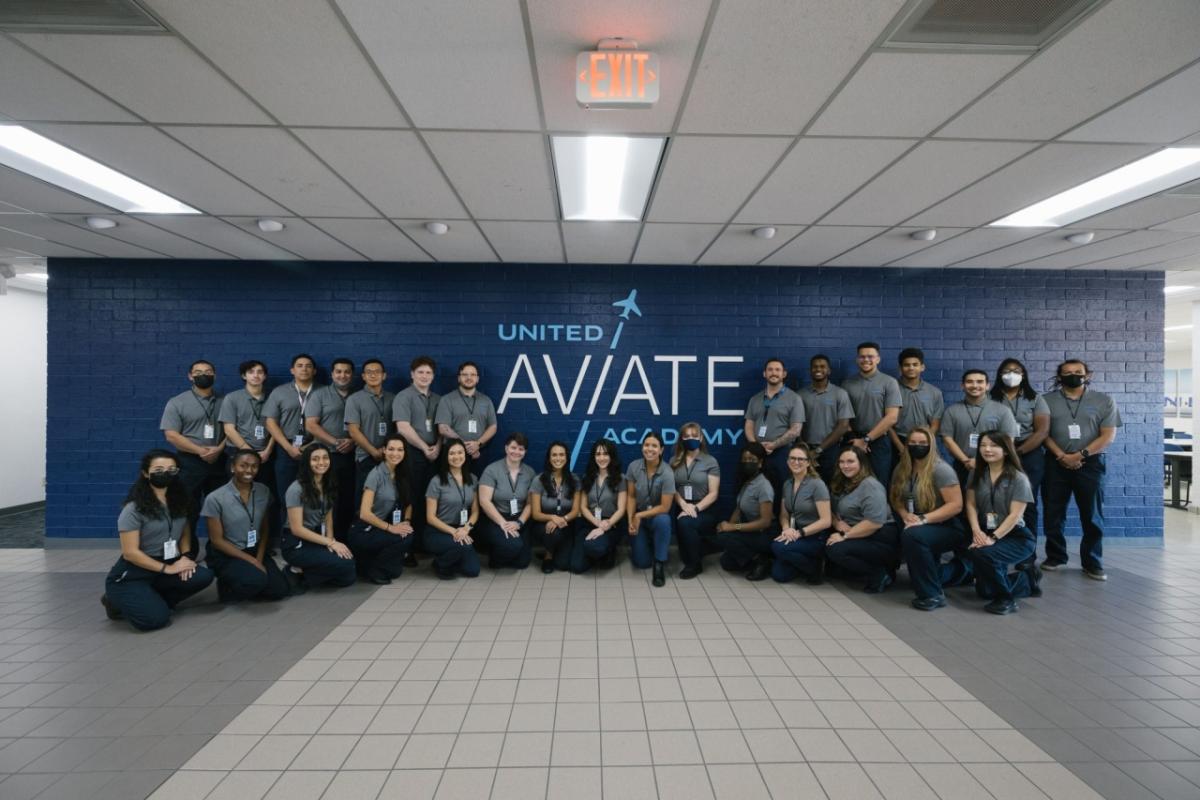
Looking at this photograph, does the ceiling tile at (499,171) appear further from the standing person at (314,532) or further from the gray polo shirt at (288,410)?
the gray polo shirt at (288,410)

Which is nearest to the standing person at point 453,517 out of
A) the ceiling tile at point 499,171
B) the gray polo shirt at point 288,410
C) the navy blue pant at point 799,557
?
the gray polo shirt at point 288,410

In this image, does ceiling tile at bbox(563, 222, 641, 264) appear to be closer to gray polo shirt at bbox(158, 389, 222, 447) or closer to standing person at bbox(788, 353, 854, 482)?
standing person at bbox(788, 353, 854, 482)

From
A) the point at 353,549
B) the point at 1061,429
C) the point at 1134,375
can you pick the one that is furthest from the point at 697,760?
the point at 1134,375

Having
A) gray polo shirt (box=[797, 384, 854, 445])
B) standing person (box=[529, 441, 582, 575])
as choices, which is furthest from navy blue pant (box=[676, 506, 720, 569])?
gray polo shirt (box=[797, 384, 854, 445])

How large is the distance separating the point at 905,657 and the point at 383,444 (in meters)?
4.74

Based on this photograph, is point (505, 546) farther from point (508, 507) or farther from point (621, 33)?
point (621, 33)

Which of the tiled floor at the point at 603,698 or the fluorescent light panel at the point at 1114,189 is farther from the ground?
the fluorescent light panel at the point at 1114,189

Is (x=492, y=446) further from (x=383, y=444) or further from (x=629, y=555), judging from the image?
(x=629, y=555)

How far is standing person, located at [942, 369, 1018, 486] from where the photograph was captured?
4.97 m

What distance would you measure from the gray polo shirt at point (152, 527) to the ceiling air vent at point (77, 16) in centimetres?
287

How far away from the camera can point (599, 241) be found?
4.96 metres

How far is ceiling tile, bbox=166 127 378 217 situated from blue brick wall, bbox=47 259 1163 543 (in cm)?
183

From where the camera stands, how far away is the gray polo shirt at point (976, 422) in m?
4.99

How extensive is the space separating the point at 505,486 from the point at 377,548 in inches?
47.1
